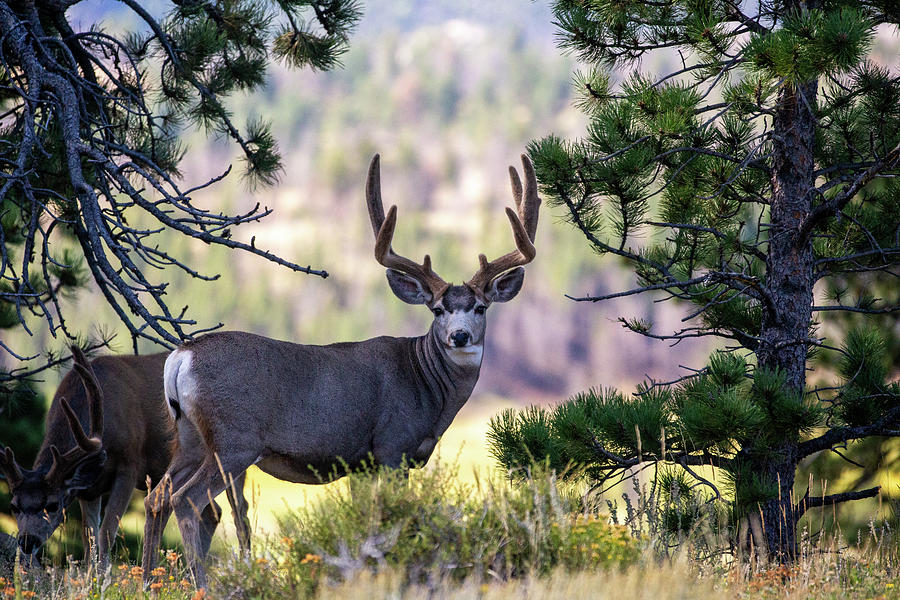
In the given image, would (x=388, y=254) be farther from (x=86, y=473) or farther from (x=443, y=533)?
(x=443, y=533)

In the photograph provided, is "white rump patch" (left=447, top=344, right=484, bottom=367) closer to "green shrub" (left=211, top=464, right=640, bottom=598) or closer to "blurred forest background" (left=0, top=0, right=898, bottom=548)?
"green shrub" (left=211, top=464, right=640, bottom=598)

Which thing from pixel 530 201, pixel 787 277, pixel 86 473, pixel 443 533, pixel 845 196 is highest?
pixel 530 201

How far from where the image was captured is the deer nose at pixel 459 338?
24.4 ft

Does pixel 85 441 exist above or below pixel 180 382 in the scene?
below

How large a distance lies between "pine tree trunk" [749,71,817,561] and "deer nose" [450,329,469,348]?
1.96 m

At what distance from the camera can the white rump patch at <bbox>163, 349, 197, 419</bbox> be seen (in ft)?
22.2

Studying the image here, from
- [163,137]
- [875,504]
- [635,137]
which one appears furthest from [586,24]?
[875,504]

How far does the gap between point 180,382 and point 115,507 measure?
6.52ft

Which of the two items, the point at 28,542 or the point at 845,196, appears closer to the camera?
the point at 845,196

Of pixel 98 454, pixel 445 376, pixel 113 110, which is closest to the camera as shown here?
pixel 98 454

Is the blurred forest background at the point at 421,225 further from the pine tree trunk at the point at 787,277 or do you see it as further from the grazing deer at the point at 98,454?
the pine tree trunk at the point at 787,277

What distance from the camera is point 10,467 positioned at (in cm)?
753

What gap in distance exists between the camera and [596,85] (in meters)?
7.12

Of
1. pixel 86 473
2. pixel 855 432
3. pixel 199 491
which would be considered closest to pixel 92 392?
pixel 86 473
